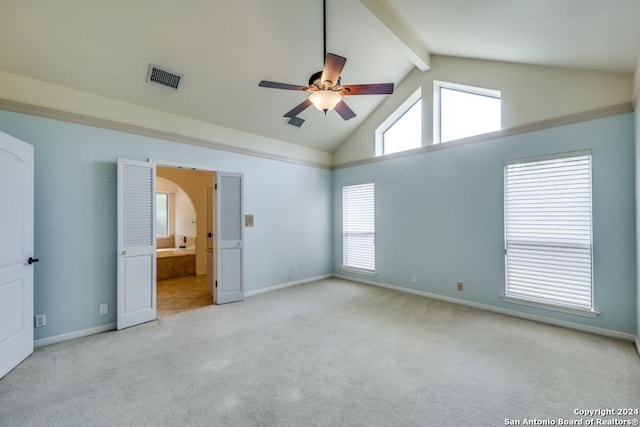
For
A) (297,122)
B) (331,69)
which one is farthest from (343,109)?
(297,122)

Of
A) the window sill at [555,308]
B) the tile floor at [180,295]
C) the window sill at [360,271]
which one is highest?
the window sill at [555,308]

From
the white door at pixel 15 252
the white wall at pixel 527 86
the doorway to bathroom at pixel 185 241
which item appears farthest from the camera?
the doorway to bathroom at pixel 185 241

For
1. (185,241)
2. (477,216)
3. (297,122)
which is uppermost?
(297,122)

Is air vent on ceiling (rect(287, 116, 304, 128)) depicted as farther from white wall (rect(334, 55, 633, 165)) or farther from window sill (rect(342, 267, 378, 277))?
window sill (rect(342, 267, 378, 277))

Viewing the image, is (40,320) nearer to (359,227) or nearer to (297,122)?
(297,122)

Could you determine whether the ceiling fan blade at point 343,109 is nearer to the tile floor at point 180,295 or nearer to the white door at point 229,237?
the white door at point 229,237

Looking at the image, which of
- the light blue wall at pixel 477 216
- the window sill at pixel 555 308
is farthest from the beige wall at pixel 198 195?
the window sill at pixel 555 308

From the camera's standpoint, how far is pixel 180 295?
513 centimetres

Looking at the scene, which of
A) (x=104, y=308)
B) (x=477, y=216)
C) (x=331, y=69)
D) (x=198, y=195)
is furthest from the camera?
(x=198, y=195)

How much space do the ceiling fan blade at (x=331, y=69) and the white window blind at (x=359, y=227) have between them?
3.41 metres

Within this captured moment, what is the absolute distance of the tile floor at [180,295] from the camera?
438 cm

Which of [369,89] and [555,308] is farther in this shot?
[555,308]

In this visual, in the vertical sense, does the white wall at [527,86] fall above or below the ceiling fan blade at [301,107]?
above

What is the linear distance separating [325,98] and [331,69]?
11.6 inches
